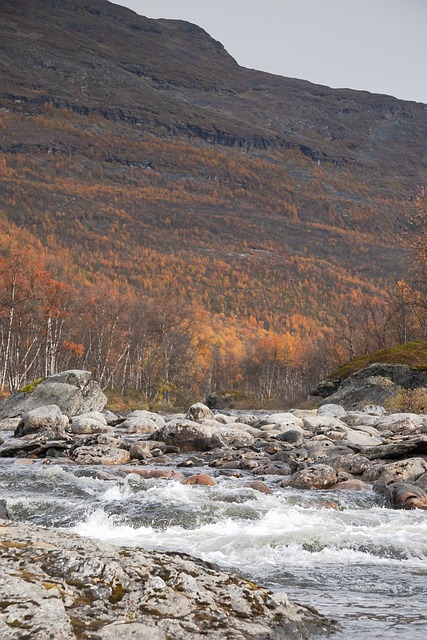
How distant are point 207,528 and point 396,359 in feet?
93.4

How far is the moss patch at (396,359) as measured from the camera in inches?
1407

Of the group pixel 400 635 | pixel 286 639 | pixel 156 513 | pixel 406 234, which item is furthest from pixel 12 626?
pixel 406 234

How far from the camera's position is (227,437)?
70.8 feet

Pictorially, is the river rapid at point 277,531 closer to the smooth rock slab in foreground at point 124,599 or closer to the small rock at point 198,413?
the smooth rock slab in foreground at point 124,599

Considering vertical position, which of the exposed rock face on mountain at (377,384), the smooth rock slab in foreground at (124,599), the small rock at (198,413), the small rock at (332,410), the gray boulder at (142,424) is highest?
the smooth rock slab in foreground at (124,599)

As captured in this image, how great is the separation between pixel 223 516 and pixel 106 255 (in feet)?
617

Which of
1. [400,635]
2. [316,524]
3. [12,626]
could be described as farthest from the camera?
[316,524]

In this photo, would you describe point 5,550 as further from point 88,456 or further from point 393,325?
point 393,325

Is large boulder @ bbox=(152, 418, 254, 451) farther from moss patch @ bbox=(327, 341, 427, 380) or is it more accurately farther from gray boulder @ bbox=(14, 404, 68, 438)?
moss patch @ bbox=(327, 341, 427, 380)

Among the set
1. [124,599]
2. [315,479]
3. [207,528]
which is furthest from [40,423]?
[124,599]

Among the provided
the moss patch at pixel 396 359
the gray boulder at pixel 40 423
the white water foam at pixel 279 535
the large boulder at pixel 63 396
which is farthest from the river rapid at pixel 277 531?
the moss patch at pixel 396 359

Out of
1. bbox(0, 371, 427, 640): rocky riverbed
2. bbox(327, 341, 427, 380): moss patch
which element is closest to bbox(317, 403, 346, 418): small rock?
bbox(327, 341, 427, 380): moss patch

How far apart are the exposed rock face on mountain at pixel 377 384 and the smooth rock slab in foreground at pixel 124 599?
30144 mm

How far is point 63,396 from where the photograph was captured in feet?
98.8
